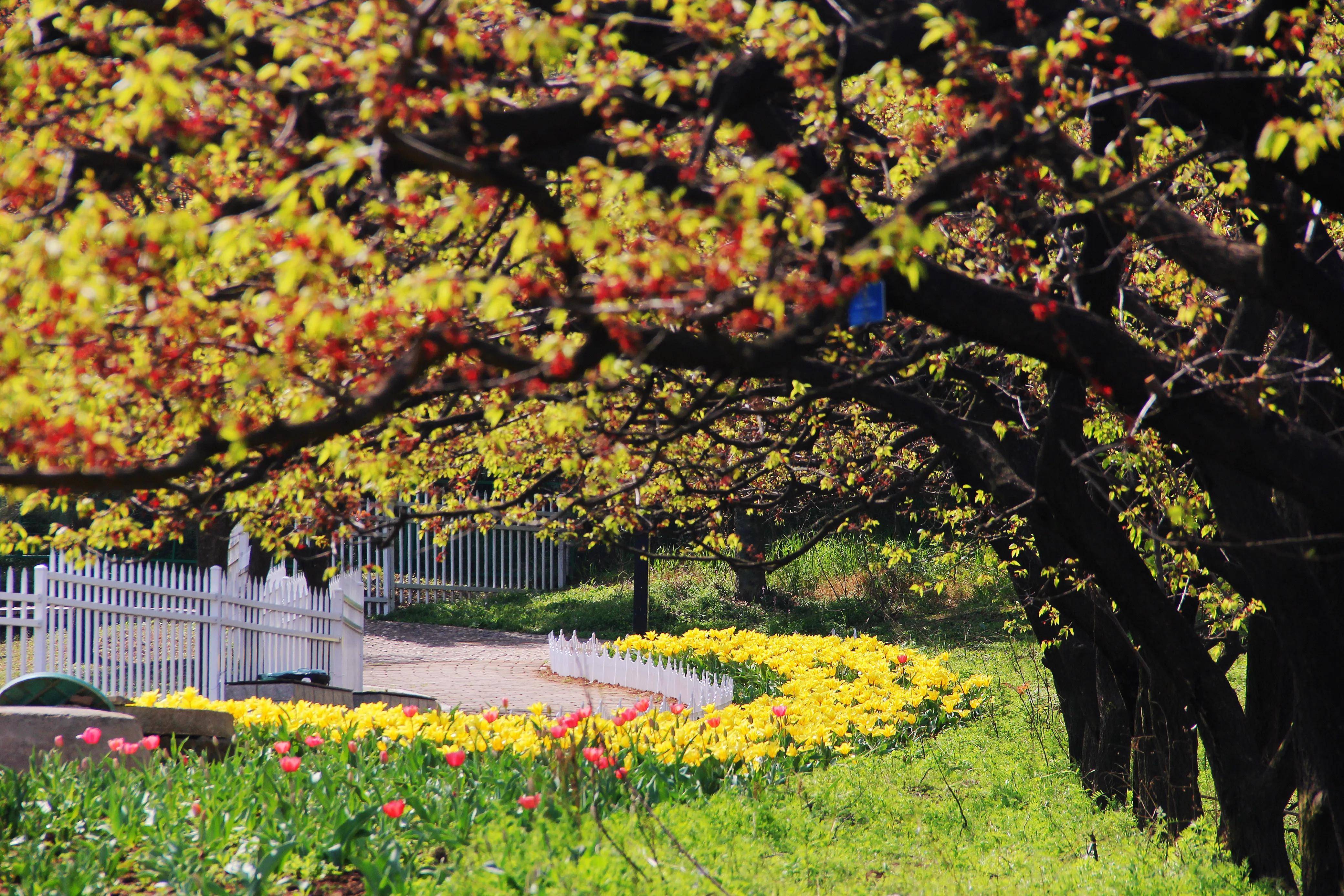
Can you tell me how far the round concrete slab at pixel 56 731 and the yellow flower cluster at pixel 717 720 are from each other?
111 cm

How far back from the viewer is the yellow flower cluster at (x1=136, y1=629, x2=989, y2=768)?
248 inches

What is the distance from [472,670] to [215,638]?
4.74 m

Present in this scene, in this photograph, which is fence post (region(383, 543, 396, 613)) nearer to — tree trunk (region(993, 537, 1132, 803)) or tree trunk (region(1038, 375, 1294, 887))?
tree trunk (region(993, 537, 1132, 803))

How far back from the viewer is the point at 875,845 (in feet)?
18.9

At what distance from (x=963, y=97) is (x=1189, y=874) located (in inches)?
141

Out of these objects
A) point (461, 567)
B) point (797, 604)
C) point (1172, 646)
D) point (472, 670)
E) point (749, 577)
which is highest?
point (1172, 646)

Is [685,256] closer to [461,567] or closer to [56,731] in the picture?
[56,731]

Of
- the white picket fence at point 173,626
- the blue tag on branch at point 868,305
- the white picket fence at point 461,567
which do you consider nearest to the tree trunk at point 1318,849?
the blue tag on branch at point 868,305

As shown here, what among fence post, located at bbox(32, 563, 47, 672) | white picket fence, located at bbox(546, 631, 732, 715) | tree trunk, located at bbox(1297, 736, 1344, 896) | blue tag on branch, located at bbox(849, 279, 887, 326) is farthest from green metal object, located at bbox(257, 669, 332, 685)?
blue tag on branch, located at bbox(849, 279, 887, 326)

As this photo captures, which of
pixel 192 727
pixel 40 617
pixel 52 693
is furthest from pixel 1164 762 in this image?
pixel 40 617

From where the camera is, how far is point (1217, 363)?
423 cm

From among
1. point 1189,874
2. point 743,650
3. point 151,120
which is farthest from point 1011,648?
point 151,120

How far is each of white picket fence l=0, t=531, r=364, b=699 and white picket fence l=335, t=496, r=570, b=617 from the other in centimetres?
932

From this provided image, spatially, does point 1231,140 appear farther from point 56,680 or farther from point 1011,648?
point 1011,648
